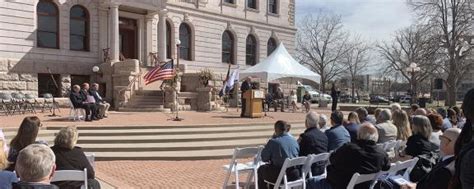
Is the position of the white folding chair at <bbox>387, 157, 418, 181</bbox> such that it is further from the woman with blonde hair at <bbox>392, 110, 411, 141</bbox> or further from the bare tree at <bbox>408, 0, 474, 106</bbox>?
the bare tree at <bbox>408, 0, 474, 106</bbox>

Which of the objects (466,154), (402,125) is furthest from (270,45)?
(466,154)

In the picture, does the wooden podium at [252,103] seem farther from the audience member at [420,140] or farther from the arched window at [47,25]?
the audience member at [420,140]

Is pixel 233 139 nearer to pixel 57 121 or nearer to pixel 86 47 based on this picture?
pixel 57 121

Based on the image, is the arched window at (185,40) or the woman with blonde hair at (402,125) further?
the arched window at (185,40)

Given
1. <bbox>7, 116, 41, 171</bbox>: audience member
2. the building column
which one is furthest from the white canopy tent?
<bbox>7, 116, 41, 171</bbox>: audience member

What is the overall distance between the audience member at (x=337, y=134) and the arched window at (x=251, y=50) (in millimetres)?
29192

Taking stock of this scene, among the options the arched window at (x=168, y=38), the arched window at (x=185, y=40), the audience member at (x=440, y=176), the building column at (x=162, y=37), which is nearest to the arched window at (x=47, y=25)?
the building column at (x=162, y=37)

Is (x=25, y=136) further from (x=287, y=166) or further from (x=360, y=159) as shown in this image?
(x=360, y=159)

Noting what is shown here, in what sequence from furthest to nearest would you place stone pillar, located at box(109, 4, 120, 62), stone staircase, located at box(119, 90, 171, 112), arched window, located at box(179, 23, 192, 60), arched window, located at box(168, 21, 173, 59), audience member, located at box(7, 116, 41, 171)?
arched window, located at box(179, 23, 192, 60)
arched window, located at box(168, 21, 173, 59)
stone pillar, located at box(109, 4, 120, 62)
stone staircase, located at box(119, 90, 171, 112)
audience member, located at box(7, 116, 41, 171)

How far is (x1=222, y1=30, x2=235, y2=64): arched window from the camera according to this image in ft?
115

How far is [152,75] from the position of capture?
781 inches

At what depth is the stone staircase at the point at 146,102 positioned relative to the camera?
22312mm

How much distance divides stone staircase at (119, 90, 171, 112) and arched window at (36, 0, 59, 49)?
218 inches

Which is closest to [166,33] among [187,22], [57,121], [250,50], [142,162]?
[187,22]
